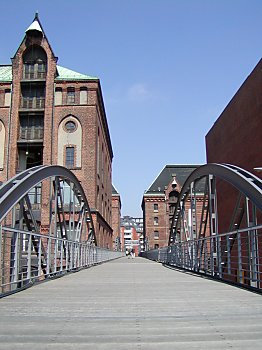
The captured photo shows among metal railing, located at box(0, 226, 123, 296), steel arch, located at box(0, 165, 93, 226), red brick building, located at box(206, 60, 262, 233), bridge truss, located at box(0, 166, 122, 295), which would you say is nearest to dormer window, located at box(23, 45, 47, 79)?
red brick building, located at box(206, 60, 262, 233)

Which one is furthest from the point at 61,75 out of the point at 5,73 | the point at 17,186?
the point at 17,186

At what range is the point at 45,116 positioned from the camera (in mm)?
32375

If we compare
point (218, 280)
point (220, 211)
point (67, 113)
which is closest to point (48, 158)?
point (67, 113)

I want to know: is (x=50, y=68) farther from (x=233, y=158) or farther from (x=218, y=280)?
(x=218, y=280)

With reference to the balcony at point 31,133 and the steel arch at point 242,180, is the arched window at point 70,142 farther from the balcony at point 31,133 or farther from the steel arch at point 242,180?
the steel arch at point 242,180

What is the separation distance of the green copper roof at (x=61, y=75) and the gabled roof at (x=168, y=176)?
34.3 metres

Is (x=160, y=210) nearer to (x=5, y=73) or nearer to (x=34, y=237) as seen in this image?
(x=5, y=73)

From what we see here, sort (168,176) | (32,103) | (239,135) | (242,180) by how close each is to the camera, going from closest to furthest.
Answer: (242,180), (239,135), (32,103), (168,176)

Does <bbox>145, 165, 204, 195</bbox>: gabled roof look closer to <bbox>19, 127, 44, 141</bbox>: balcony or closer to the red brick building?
<bbox>19, 127, 44, 141</bbox>: balcony

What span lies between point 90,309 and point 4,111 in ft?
97.8

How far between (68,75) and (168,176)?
38241mm

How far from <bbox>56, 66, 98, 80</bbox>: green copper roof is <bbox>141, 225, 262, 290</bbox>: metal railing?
18.3 metres

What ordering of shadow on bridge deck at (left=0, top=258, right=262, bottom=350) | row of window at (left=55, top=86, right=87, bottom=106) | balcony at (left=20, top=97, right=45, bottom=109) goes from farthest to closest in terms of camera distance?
1. row of window at (left=55, top=86, right=87, bottom=106)
2. balcony at (left=20, top=97, right=45, bottom=109)
3. shadow on bridge deck at (left=0, top=258, right=262, bottom=350)

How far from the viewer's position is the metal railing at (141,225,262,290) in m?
7.70
